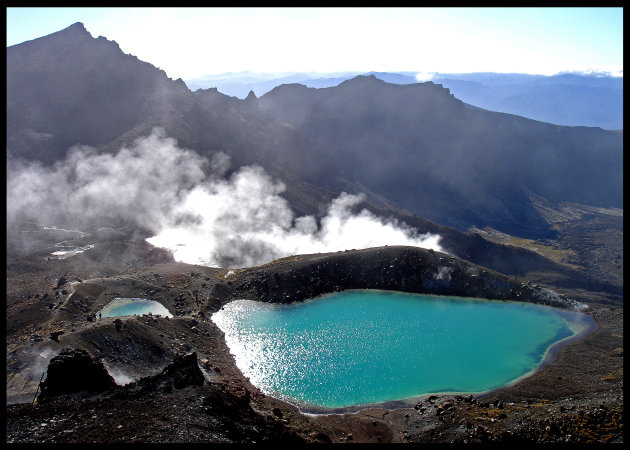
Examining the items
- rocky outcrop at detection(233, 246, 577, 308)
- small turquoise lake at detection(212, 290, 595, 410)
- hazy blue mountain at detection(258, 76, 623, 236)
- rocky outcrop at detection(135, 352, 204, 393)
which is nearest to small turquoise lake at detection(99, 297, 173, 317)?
small turquoise lake at detection(212, 290, 595, 410)

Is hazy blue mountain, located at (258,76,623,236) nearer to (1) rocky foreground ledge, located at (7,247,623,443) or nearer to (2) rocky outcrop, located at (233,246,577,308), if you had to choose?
(2) rocky outcrop, located at (233,246,577,308)

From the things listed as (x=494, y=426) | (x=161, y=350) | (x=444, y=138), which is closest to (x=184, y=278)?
(x=161, y=350)

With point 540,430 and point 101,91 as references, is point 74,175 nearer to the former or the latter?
point 101,91

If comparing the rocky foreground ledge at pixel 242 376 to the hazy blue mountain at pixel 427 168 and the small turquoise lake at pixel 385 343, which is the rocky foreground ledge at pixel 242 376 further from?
the hazy blue mountain at pixel 427 168

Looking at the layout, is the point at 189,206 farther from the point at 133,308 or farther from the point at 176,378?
the point at 176,378

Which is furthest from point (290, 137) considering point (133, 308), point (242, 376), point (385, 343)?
point (242, 376)

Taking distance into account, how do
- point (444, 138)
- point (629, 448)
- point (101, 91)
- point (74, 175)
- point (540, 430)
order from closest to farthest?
point (629, 448) < point (540, 430) < point (74, 175) < point (101, 91) < point (444, 138)
